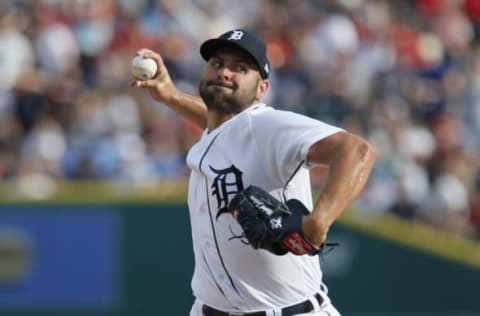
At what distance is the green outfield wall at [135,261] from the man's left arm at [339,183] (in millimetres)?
7208

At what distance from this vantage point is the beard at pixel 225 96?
227 inches

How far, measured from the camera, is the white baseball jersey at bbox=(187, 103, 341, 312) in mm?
5605

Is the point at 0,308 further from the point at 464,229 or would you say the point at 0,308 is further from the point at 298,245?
the point at 298,245

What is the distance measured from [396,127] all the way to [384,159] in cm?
49

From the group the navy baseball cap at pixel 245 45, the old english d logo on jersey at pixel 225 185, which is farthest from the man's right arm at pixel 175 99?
the old english d logo on jersey at pixel 225 185

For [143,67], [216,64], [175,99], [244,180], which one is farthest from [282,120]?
[175,99]

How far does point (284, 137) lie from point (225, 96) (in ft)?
1.50

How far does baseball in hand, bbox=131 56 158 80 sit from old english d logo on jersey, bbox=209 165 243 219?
44.1 inches

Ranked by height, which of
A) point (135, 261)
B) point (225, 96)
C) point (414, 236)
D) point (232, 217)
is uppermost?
point (225, 96)

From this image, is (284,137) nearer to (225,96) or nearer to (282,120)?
(282,120)

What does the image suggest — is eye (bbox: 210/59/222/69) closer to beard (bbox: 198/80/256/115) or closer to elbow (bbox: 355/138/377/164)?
beard (bbox: 198/80/256/115)

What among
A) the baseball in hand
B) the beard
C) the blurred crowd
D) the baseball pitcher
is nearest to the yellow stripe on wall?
the blurred crowd

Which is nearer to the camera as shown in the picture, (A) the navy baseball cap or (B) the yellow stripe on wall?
(A) the navy baseball cap

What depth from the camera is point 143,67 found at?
673 cm
